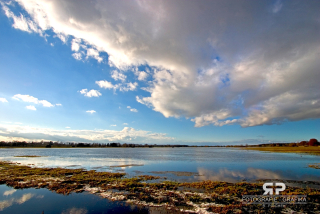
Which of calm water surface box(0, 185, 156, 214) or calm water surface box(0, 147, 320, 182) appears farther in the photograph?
calm water surface box(0, 147, 320, 182)

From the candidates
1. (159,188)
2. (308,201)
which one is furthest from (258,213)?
(159,188)

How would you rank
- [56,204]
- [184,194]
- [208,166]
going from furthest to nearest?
[208,166], [184,194], [56,204]

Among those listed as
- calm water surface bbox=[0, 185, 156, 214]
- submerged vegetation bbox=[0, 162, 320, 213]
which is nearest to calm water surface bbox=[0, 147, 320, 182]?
submerged vegetation bbox=[0, 162, 320, 213]

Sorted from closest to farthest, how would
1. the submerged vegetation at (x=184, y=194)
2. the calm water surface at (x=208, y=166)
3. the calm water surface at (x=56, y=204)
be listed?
the calm water surface at (x=56, y=204) < the submerged vegetation at (x=184, y=194) < the calm water surface at (x=208, y=166)

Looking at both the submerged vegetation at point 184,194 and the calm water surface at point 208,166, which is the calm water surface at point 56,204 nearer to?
the submerged vegetation at point 184,194

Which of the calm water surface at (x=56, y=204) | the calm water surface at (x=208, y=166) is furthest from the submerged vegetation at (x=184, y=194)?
the calm water surface at (x=208, y=166)

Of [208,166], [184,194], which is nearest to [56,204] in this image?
[184,194]

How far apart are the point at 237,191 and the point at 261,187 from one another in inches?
219

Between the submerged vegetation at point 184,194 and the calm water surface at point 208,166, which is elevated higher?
the submerged vegetation at point 184,194

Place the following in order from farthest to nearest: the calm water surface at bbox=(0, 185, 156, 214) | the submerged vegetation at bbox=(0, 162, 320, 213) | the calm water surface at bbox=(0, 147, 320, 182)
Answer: the calm water surface at bbox=(0, 147, 320, 182) < the submerged vegetation at bbox=(0, 162, 320, 213) < the calm water surface at bbox=(0, 185, 156, 214)

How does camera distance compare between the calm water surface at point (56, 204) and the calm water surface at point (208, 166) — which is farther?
the calm water surface at point (208, 166)

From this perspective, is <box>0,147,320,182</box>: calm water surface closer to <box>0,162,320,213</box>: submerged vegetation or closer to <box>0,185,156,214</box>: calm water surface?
<box>0,162,320,213</box>: submerged vegetation

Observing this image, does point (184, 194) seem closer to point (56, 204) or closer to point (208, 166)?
point (56, 204)

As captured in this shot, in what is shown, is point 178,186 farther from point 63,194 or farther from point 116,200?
point 63,194
